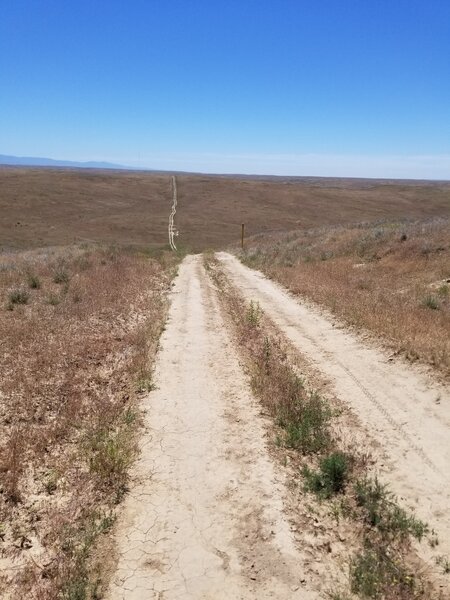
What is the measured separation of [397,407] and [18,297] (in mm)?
12454

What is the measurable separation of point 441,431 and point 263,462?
102 inches

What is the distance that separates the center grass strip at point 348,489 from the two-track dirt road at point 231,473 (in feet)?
0.92

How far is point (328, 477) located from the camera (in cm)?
546

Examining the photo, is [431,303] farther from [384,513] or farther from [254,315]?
[384,513]

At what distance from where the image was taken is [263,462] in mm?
6016

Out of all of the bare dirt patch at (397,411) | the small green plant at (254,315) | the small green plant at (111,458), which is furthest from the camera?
the small green plant at (254,315)

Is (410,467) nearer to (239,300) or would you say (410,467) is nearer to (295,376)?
(295,376)

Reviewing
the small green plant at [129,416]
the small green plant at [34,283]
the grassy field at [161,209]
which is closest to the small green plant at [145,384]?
the small green plant at [129,416]

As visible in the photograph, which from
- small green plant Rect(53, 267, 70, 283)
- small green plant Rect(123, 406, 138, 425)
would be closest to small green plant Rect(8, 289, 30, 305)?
small green plant Rect(53, 267, 70, 283)

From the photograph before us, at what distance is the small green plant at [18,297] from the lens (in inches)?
593

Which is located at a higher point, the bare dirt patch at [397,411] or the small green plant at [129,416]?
the bare dirt patch at [397,411]

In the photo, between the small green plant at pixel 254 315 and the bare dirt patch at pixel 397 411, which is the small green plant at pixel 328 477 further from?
the small green plant at pixel 254 315

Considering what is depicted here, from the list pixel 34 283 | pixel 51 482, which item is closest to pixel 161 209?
pixel 34 283

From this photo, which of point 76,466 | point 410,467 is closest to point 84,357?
point 76,466
